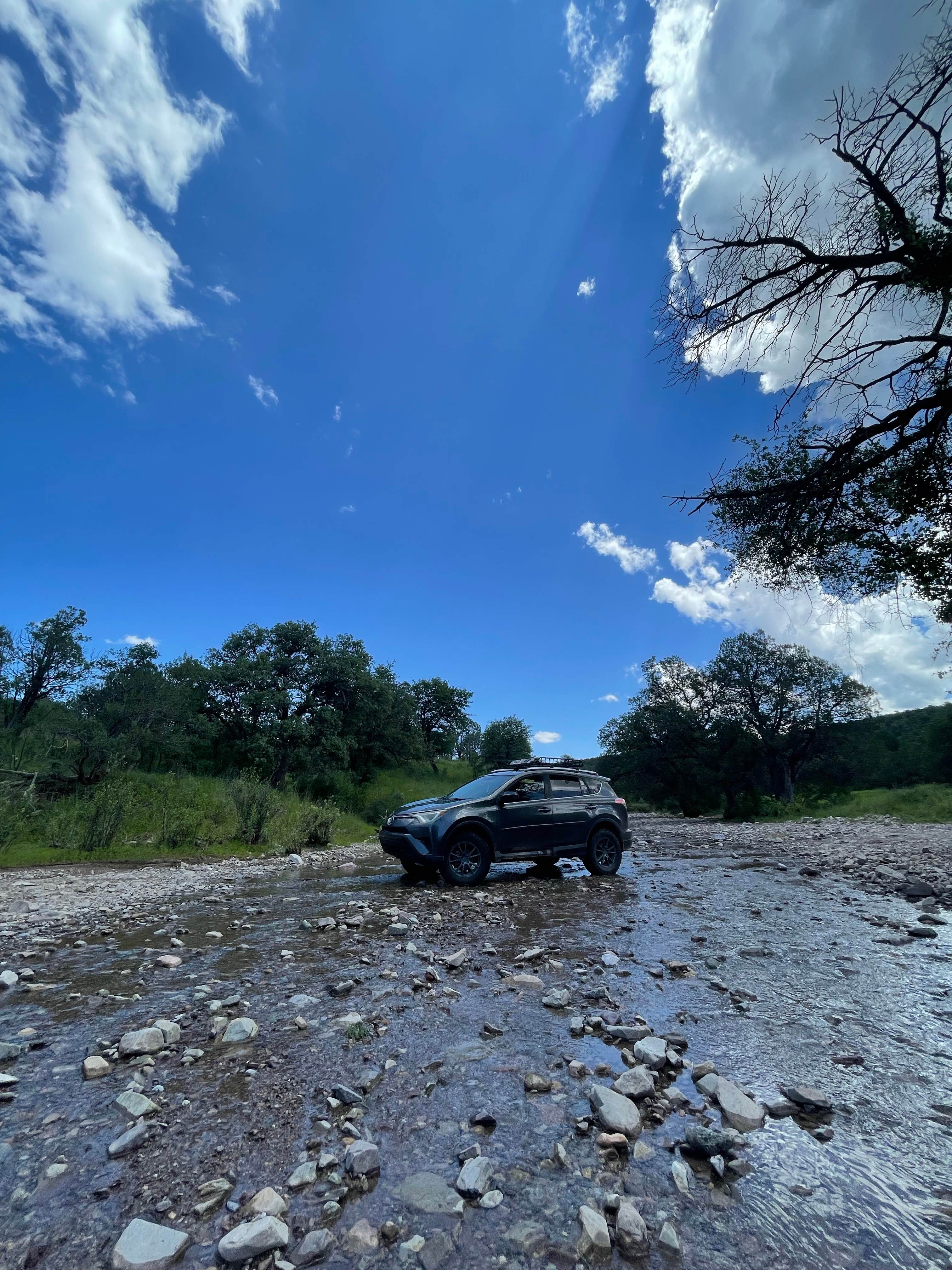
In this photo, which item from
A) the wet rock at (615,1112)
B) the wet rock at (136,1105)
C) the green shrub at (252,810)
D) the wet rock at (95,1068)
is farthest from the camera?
the green shrub at (252,810)

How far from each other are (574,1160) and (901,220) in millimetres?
8381

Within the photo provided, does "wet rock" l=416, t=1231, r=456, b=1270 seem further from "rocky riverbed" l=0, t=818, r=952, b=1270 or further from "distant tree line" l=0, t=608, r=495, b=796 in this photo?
"distant tree line" l=0, t=608, r=495, b=796

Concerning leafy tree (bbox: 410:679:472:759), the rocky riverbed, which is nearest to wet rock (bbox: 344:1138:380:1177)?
the rocky riverbed

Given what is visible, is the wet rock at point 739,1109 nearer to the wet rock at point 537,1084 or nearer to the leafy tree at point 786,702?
the wet rock at point 537,1084

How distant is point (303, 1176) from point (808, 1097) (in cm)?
265

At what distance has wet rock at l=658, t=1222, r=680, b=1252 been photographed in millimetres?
1994

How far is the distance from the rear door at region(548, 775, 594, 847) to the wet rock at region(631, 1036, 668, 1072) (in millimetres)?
7284

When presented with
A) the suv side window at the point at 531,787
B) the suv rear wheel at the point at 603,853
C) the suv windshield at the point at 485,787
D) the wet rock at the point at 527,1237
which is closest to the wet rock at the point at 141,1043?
the wet rock at the point at 527,1237

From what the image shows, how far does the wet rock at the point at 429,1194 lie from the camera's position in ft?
7.25

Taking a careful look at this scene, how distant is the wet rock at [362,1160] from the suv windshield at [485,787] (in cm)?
778

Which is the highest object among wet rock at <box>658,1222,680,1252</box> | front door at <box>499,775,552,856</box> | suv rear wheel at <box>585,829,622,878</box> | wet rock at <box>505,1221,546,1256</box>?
front door at <box>499,775,552,856</box>

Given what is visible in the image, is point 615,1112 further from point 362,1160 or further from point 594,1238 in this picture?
point 362,1160

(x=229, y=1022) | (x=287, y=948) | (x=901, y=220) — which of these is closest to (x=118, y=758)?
(x=287, y=948)

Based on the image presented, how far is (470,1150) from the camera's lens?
100 inches
